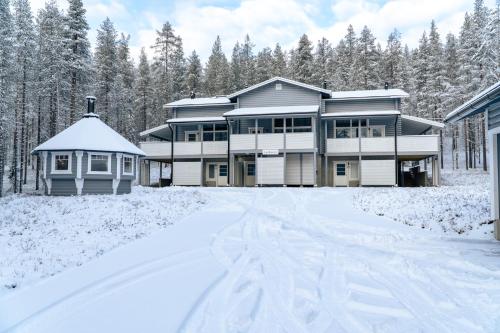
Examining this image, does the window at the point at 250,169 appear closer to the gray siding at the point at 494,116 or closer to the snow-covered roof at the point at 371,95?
the snow-covered roof at the point at 371,95

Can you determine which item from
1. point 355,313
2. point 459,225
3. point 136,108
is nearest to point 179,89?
point 136,108

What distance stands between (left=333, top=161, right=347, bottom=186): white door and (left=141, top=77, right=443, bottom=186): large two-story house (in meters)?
0.08

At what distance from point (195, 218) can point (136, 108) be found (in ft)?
125

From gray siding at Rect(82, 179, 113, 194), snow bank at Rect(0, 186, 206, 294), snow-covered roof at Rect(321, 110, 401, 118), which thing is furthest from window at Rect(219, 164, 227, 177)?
snow bank at Rect(0, 186, 206, 294)

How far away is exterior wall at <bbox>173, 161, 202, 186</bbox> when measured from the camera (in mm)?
28344

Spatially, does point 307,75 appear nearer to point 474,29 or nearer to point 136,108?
point 474,29

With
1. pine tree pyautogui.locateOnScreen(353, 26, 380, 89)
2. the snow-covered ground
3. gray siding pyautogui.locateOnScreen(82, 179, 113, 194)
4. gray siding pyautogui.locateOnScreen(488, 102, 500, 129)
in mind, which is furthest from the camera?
pine tree pyautogui.locateOnScreen(353, 26, 380, 89)

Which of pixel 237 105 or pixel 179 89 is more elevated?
pixel 179 89

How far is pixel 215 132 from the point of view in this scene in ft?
98.3

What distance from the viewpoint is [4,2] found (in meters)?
23.2

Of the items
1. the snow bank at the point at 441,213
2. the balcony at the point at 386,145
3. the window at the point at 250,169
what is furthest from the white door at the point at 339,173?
the snow bank at the point at 441,213

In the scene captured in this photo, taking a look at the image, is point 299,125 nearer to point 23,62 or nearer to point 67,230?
point 67,230

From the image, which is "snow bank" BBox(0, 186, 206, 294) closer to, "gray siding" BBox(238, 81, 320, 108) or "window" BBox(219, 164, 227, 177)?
"window" BBox(219, 164, 227, 177)

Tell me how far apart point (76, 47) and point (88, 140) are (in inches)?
558
